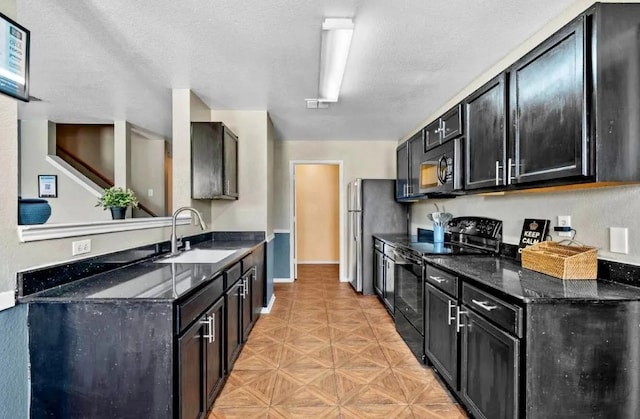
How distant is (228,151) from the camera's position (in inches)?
141

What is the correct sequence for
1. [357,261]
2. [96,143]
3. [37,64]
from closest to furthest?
[37,64] → [357,261] → [96,143]

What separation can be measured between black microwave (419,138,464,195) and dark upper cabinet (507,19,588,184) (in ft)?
2.04

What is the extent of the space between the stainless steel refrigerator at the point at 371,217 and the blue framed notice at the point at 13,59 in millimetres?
3753

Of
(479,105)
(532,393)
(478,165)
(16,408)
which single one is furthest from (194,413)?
(479,105)

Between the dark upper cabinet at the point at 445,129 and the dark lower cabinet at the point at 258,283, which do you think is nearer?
the dark upper cabinet at the point at 445,129

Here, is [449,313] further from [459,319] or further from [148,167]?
[148,167]

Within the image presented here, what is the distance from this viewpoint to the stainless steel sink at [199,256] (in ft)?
7.94

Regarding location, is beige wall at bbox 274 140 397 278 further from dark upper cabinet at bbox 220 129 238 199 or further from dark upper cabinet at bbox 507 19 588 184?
dark upper cabinet at bbox 507 19 588 184

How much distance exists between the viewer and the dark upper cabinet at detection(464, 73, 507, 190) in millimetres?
2043

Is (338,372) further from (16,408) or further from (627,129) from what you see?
(627,129)

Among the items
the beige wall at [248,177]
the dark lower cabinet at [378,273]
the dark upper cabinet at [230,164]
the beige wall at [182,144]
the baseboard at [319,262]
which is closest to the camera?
the beige wall at [182,144]

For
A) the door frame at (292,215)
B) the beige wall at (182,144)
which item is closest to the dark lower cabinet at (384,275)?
the door frame at (292,215)

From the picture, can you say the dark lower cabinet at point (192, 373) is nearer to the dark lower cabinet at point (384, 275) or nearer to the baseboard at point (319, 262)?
the dark lower cabinet at point (384, 275)

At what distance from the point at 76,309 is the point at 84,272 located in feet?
1.41
